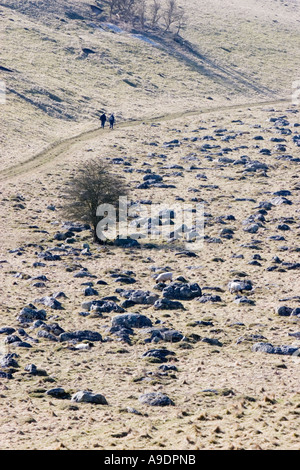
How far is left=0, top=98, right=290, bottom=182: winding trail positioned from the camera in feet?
153

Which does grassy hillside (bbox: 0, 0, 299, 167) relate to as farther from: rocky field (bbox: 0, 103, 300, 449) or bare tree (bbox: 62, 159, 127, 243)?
rocky field (bbox: 0, 103, 300, 449)

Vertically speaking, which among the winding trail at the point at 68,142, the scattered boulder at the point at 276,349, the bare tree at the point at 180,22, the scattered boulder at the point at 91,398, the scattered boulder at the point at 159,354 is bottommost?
the winding trail at the point at 68,142

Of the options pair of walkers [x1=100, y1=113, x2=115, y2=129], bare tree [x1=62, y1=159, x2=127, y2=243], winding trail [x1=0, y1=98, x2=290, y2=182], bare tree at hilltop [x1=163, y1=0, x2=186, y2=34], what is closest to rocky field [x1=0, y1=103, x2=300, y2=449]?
winding trail [x1=0, y1=98, x2=290, y2=182]

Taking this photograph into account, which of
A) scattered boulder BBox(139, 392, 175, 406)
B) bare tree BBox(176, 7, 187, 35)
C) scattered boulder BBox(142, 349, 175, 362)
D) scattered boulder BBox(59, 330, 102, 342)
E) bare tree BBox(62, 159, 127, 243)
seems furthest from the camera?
bare tree BBox(176, 7, 187, 35)

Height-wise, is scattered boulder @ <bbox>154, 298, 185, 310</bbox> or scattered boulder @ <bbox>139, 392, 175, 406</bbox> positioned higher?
scattered boulder @ <bbox>139, 392, 175, 406</bbox>

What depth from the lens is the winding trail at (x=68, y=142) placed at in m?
46.5

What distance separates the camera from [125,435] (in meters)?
14.6

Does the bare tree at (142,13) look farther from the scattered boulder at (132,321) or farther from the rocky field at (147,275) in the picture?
Answer: the scattered boulder at (132,321)

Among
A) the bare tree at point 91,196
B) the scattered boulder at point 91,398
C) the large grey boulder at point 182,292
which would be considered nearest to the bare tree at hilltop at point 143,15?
the bare tree at point 91,196

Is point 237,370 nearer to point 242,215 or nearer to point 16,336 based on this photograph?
point 16,336

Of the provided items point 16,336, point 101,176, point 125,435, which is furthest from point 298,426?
point 101,176

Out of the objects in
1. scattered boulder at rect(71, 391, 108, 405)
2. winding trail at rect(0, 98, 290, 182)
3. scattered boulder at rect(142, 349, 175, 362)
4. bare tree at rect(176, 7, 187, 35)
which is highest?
bare tree at rect(176, 7, 187, 35)

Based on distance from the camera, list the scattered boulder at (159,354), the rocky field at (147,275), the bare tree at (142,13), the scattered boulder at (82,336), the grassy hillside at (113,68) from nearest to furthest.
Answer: the rocky field at (147,275) → the scattered boulder at (159,354) → the scattered boulder at (82,336) → the grassy hillside at (113,68) → the bare tree at (142,13)

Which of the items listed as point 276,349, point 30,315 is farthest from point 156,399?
point 30,315
